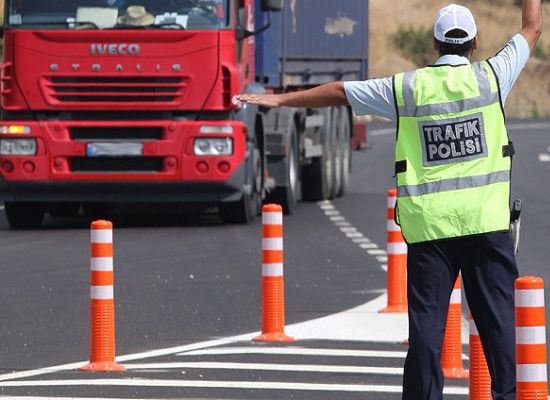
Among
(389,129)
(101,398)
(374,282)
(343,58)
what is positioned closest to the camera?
(101,398)

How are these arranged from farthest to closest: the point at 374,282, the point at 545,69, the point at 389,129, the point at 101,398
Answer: the point at 545,69, the point at 389,129, the point at 374,282, the point at 101,398

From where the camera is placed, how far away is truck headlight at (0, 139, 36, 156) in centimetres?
2303

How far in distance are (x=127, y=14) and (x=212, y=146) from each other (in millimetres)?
1745

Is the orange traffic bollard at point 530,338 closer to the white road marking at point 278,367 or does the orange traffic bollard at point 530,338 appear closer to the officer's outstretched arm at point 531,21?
the officer's outstretched arm at point 531,21

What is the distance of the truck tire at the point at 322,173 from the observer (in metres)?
29.0

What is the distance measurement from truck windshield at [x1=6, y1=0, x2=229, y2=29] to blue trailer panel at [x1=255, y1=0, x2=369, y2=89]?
90.3 inches

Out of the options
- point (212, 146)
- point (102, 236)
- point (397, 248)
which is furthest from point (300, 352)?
point (212, 146)

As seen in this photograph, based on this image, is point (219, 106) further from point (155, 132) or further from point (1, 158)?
point (1, 158)

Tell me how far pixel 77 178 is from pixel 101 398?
40.9ft

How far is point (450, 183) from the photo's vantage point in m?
8.77

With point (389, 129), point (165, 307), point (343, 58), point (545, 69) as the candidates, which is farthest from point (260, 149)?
point (545, 69)

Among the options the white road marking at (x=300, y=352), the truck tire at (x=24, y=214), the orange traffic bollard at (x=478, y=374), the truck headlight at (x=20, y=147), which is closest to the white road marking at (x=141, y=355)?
the white road marking at (x=300, y=352)

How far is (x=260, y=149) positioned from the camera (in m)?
24.8

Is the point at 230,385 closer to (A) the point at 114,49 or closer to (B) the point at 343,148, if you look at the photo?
(A) the point at 114,49
